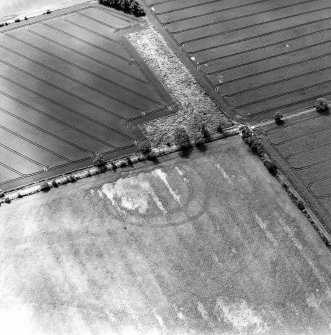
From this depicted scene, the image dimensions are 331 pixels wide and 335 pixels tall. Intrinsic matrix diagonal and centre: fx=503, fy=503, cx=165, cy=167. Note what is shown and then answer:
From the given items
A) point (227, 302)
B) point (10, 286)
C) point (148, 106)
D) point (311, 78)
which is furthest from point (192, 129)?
point (10, 286)

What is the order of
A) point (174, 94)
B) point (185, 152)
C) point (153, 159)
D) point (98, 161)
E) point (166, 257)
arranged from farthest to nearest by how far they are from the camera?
point (174, 94)
point (185, 152)
point (153, 159)
point (98, 161)
point (166, 257)

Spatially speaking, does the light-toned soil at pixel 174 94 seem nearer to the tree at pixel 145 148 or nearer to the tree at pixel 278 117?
the tree at pixel 145 148

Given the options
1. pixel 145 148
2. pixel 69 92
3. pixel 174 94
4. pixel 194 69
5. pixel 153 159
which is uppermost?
A: pixel 69 92

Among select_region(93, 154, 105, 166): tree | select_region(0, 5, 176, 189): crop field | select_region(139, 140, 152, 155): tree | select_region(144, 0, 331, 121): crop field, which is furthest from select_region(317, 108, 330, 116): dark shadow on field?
select_region(93, 154, 105, 166): tree

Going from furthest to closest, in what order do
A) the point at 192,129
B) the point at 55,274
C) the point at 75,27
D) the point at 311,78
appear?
the point at 75,27
the point at 311,78
the point at 192,129
the point at 55,274

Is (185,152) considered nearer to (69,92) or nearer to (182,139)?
(182,139)

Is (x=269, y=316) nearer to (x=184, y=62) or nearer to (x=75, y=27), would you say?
(x=184, y=62)

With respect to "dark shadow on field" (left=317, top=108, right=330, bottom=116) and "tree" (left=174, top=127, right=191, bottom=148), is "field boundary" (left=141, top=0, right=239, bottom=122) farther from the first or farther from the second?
"dark shadow on field" (left=317, top=108, right=330, bottom=116)

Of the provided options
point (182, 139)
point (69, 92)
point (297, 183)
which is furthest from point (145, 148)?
point (297, 183)
